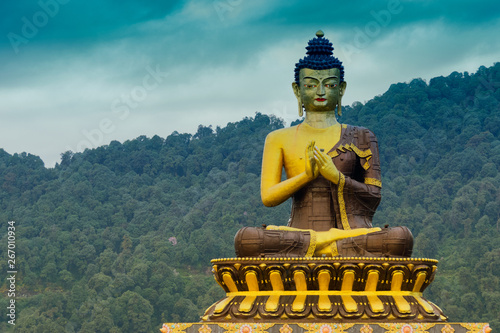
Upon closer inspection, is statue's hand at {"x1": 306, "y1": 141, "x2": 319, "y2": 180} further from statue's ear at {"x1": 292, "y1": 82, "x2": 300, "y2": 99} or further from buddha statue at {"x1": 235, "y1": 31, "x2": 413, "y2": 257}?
statue's ear at {"x1": 292, "y1": 82, "x2": 300, "y2": 99}

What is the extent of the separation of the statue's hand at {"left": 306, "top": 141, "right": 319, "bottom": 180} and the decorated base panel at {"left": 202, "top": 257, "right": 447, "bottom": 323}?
114cm

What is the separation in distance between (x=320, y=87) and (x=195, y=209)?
5160 centimetres

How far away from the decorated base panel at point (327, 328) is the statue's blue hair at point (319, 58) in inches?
127

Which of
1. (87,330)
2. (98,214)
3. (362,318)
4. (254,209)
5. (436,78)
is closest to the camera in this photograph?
(362,318)

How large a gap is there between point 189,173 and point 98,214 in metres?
7.83

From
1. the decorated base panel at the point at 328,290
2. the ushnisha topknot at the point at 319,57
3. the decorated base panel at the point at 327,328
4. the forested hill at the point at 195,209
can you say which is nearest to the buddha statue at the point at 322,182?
the ushnisha topknot at the point at 319,57

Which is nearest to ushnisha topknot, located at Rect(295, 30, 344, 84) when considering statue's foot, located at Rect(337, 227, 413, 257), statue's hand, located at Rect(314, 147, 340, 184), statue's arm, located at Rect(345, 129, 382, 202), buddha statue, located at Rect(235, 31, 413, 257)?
buddha statue, located at Rect(235, 31, 413, 257)

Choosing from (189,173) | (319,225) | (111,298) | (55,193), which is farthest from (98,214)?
(319,225)

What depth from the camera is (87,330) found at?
49.8 m

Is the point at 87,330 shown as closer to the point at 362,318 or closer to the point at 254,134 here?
the point at 254,134

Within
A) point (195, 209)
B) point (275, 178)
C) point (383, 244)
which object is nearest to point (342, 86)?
point (275, 178)

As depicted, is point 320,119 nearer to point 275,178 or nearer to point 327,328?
point 275,178

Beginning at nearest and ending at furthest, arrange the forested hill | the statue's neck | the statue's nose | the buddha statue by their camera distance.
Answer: the buddha statue < the statue's nose < the statue's neck < the forested hill

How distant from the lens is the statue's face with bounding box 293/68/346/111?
43.3 feet
